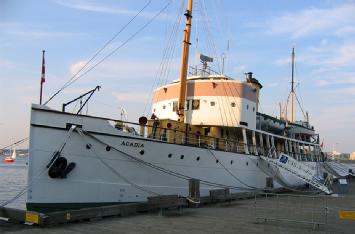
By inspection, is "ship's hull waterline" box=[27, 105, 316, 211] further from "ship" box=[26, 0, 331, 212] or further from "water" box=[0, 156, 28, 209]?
"water" box=[0, 156, 28, 209]

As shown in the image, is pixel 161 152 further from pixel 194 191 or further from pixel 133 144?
pixel 194 191

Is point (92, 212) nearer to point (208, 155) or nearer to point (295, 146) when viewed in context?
point (208, 155)

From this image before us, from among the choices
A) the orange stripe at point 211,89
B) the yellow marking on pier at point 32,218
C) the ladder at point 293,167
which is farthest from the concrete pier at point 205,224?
the ladder at point 293,167

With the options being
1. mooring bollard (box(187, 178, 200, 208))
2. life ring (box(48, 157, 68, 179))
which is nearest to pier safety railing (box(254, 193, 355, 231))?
mooring bollard (box(187, 178, 200, 208))

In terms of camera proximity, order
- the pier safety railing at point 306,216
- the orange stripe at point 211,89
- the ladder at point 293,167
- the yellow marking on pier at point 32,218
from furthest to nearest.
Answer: the ladder at point 293,167 → the orange stripe at point 211,89 → the pier safety railing at point 306,216 → the yellow marking on pier at point 32,218

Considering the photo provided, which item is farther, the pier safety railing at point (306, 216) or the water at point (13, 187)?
the water at point (13, 187)

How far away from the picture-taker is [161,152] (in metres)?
16.3

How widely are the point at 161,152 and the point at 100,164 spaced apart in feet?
8.57

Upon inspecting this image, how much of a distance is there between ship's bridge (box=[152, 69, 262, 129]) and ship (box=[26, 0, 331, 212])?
0.05m

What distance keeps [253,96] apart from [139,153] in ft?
33.7

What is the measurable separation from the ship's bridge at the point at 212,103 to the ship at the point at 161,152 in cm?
5

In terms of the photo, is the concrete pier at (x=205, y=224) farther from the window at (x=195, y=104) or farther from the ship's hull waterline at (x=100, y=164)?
the window at (x=195, y=104)

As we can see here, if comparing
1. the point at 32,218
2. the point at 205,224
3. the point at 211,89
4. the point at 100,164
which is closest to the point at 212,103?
the point at 211,89

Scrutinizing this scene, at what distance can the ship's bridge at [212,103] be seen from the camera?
72.9 feet
